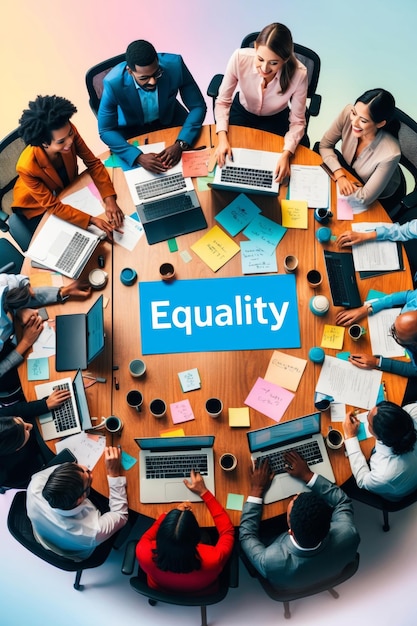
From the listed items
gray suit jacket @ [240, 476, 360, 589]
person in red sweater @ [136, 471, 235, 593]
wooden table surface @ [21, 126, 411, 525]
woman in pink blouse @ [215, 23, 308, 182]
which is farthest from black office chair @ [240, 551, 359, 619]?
woman in pink blouse @ [215, 23, 308, 182]

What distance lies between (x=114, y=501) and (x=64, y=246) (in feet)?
4.26

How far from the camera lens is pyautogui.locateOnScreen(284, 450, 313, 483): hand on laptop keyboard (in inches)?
96.0

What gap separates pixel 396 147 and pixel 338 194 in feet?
1.22

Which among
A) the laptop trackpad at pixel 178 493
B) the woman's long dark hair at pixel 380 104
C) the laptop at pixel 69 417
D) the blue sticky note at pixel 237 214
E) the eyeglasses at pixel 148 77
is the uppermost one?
the eyeglasses at pixel 148 77

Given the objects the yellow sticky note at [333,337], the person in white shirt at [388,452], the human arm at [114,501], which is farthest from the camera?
the yellow sticky note at [333,337]

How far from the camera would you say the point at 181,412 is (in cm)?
257

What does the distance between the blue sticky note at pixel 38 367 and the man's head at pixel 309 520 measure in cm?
135

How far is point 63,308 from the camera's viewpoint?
2730 mm

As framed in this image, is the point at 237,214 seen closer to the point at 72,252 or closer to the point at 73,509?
the point at 72,252

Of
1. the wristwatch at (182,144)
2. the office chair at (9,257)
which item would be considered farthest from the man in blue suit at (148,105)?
the office chair at (9,257)

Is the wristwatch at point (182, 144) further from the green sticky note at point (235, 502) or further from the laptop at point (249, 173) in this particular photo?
the green sticky note at point (235, 502)

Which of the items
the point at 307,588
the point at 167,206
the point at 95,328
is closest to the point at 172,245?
the point at 167,206

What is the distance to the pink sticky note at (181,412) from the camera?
2566 millimetres

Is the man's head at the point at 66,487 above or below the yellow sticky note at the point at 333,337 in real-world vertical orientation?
below
